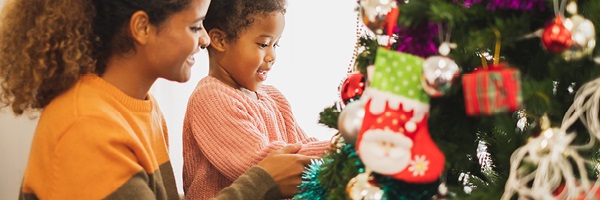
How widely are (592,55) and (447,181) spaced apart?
25cm

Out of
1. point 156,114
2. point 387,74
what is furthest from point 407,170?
point 156,114

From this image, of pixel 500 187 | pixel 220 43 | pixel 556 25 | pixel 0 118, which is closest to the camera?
pixel 556 25

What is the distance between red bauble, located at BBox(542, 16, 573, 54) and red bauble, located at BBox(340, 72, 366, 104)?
0.26 m

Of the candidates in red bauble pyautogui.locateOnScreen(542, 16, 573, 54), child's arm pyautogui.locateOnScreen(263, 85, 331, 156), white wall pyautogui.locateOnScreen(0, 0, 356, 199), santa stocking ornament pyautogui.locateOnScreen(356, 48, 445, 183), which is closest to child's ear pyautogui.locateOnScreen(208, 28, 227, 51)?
child's arm pyautogui.locateOnScreen(263, 85, 331, 156)

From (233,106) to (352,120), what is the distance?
0.52 m

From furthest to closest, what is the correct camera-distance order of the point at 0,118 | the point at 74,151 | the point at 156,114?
the point at 0,118
the point at 156,114
the point at 74,151

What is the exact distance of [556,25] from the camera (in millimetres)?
655

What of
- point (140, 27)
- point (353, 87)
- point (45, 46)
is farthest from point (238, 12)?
point (353, 87)

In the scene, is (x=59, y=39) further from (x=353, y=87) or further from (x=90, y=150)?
(x=353, y=87)

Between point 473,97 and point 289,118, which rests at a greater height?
point 473,97

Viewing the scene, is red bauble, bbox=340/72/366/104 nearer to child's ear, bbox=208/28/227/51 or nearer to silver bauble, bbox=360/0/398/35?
silver bauble, bbox=360/0/398/35

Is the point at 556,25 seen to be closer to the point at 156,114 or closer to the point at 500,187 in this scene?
the point at 500,187

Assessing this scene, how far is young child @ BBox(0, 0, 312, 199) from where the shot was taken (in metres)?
0.98

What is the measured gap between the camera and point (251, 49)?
4.29 feet
